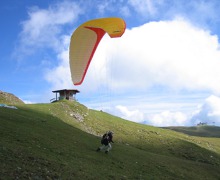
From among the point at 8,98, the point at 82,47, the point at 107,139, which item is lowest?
the point at 107,139

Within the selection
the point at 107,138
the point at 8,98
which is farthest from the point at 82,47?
the point at 8,98

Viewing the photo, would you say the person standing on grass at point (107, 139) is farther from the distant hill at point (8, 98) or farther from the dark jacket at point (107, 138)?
the distant hill at point (8, 98)

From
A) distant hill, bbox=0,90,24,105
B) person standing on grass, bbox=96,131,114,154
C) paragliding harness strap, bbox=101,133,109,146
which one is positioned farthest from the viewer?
distant hill, bbox=0,90,24,105

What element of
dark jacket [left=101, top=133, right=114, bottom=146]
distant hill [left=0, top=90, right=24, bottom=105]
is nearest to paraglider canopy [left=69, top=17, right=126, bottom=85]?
dark jacket [left=101, top=133, right=114, bottom=146]

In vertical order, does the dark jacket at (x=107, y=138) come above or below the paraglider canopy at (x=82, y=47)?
below

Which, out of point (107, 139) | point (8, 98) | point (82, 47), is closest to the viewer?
point (82, 47)

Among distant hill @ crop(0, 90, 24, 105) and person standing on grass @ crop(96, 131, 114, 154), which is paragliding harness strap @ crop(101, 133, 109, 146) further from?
distant hill @ crop(0, 90, 24, 105)

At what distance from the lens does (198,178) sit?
3538cm

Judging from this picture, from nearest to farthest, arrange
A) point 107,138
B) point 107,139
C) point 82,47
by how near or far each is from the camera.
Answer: point 82,47
point 107,138
point 107,139

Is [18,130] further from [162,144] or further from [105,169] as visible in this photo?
[162,144]

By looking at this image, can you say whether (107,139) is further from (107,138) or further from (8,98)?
(8,98)

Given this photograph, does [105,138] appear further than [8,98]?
No

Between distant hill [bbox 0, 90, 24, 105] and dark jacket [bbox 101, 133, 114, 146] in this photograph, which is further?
distant hill [bbox 0, 90, 24, 105]

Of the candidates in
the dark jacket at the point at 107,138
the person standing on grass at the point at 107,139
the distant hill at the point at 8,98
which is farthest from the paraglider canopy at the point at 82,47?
the distant hill at the point at 8,98
